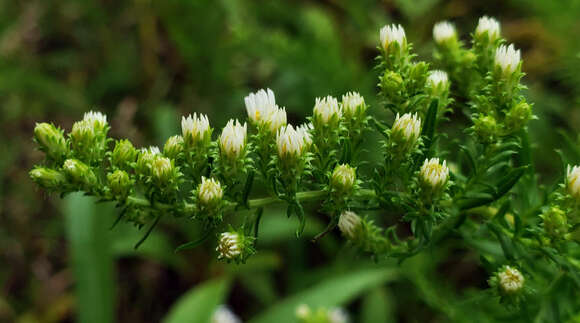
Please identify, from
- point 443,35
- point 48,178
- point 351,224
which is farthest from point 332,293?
point 48,178

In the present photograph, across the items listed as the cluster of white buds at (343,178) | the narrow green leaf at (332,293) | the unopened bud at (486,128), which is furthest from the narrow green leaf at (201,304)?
the unopened bud at (486,128)

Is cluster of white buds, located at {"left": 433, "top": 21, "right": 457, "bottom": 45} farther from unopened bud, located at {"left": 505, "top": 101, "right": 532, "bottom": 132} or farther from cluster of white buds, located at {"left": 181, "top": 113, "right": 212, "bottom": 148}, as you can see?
cluster of white buds, located at {"left": 181, "top": 113, "right": 212, "bottom": 148}

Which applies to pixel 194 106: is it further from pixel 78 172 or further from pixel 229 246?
pixel 229 246

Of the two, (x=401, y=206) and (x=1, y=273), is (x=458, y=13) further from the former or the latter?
(x=1, y=273)

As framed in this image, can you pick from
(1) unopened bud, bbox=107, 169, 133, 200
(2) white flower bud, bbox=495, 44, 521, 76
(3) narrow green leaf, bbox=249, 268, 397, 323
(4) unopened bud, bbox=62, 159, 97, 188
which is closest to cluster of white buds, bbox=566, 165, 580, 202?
(2) white flower bud, bbox=495, 44, 521, 76

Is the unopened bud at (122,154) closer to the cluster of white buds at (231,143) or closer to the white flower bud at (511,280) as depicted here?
the cluster of white buds at (231,143)

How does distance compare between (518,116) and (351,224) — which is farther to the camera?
(351,224)

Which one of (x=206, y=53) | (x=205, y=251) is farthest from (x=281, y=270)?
(x=206, y=53)
